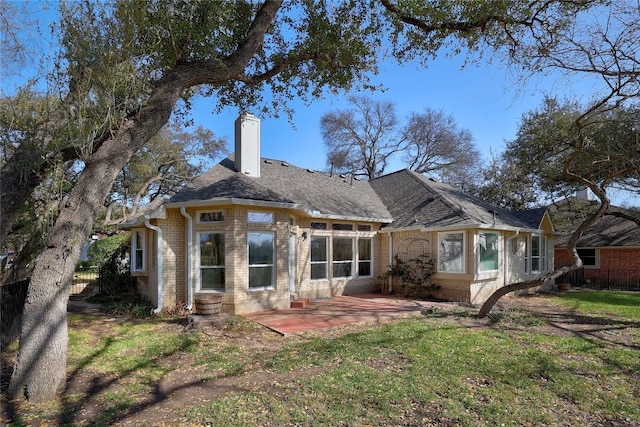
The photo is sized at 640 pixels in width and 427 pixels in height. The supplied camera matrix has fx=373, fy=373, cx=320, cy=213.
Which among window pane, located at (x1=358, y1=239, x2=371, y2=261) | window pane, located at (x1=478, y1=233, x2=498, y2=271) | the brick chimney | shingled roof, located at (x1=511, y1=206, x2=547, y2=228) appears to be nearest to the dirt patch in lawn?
window pane, located at (x1=478, y1=233, x2=498, y2=271)

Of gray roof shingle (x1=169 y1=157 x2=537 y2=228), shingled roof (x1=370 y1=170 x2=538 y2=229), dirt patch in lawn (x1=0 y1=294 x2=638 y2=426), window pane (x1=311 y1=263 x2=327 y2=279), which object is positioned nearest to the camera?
dirt patch in lawn (x1=0 y1=294 x2=638 y2=426)

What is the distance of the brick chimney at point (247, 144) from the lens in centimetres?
1353

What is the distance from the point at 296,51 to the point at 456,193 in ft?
37.9

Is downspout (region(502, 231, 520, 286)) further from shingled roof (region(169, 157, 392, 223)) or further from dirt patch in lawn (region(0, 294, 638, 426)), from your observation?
shingled roof (region(169, 157, 392, 223))

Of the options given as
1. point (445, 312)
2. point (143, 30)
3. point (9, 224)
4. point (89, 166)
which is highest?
point (143, 30)

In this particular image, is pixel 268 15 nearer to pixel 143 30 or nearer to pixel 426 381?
pixel 143 30

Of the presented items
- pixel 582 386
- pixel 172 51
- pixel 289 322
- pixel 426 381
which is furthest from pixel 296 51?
pixel 582 386

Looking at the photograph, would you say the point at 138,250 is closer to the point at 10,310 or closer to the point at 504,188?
the point at 10,310

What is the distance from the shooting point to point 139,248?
44.5 feet

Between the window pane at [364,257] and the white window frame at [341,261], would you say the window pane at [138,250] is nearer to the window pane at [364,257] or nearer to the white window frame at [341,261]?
the white window frame at [341,261]

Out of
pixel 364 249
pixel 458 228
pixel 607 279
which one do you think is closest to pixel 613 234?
pixel 607 279

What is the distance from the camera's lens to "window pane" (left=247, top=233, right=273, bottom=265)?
1111cm

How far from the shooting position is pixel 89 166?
19.3ft

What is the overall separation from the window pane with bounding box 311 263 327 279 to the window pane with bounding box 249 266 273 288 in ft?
9.07
